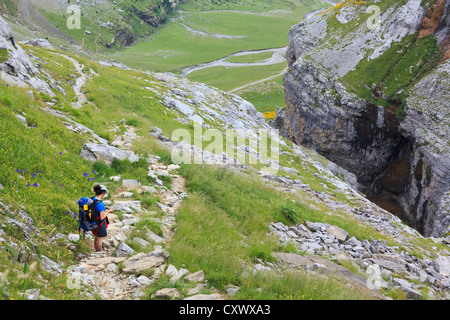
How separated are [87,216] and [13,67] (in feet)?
57.0

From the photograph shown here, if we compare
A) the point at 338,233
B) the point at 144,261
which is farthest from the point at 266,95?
the point at 144,261

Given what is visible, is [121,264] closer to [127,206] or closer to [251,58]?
[127,206]

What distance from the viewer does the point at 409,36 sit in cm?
4666

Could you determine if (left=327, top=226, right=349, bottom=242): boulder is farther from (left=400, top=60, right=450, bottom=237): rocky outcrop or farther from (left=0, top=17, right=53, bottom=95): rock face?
(left=400, top=60, right=450, bottom=237): rocky outcrop

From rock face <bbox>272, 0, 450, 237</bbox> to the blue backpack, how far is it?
34209mm

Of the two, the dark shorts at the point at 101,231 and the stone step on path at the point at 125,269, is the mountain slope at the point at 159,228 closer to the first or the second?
the stone step on path at the point at 125,269

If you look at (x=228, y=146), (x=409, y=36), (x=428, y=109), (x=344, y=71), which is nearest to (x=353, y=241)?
(x=228, y=146)

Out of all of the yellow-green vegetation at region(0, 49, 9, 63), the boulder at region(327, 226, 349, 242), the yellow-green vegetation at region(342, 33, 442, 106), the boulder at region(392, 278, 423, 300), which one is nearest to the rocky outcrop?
the yellow-green vegetation at region(342, 33, 442, 106)

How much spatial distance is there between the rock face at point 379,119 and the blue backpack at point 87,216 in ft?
112

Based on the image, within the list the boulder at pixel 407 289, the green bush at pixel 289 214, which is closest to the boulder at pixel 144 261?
the green bush at pixel 289 214

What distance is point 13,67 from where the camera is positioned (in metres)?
19.7

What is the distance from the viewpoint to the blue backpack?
26.8ft

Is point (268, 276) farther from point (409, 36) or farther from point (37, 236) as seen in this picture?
point (409, 36)
